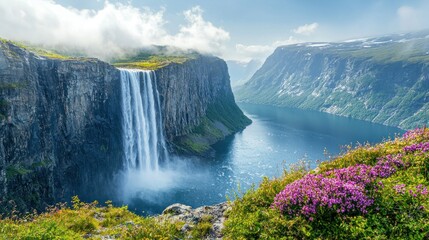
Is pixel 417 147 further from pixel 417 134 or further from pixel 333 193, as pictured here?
pixel 333 193

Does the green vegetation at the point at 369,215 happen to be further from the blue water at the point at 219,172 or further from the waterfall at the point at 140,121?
the waterfall at the point at 140,121

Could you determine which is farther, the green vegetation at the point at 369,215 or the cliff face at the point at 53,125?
the cliff face at the point at 53,125

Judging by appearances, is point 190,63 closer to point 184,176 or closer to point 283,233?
point 184,176

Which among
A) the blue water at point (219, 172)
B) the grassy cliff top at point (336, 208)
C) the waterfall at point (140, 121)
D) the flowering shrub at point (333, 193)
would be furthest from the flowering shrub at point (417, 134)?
the waterfall at point (140, 121)

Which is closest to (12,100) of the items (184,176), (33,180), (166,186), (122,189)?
(33,180)

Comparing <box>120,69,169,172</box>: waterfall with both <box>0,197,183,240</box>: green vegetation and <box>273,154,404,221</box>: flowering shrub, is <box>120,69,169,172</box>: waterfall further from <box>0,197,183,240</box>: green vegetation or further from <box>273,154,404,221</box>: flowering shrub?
<box>273,154,404,221</box>: flowering shrub

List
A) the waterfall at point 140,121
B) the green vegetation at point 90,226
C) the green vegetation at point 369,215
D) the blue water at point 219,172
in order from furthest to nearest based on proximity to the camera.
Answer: the waterfall at point 140,121, the blue water at point 219,172, the green vegetation at point 90,226, the green vegetation at point 369,215

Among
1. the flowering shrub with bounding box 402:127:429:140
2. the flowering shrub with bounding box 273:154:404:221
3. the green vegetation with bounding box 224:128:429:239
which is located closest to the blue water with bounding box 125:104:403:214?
the flowering shrub with bounding box 402:127:429:140
